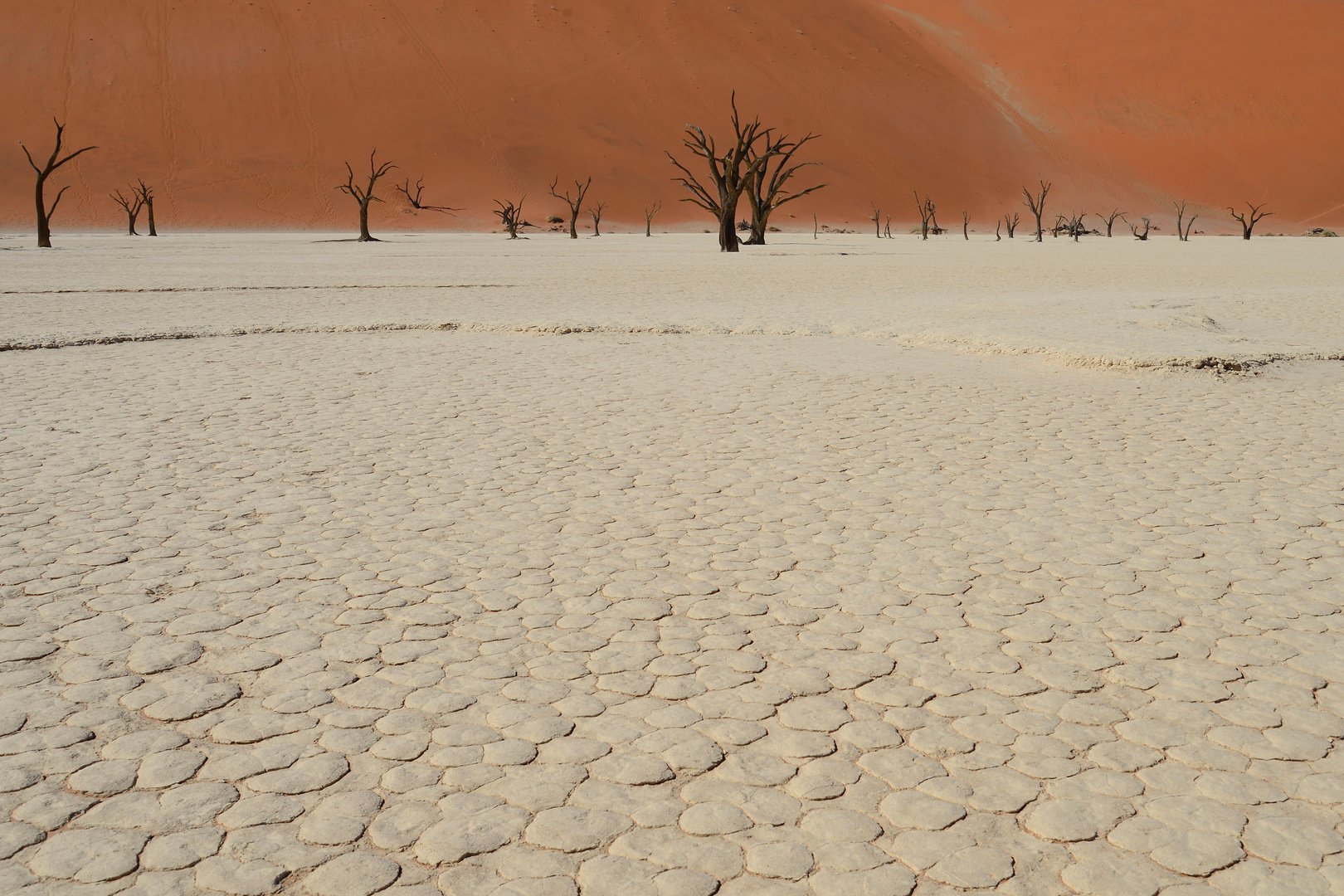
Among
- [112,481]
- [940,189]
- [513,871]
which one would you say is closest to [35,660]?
[513,871]

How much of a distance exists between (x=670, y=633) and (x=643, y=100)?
242 ft

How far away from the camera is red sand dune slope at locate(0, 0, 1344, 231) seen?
65.4 metres

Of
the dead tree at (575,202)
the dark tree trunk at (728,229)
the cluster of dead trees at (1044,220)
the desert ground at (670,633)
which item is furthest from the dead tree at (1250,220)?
the desert ground at (670,633)

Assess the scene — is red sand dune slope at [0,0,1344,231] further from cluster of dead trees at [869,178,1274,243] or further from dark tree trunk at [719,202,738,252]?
dark tree trunk at [719,202,738,252]

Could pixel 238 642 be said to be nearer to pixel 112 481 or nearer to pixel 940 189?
pixel 112 481

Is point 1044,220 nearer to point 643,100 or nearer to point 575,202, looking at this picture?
point 643,100

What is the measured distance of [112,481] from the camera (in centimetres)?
561

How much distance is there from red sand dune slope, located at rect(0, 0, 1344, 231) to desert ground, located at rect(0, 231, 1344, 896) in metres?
59.4

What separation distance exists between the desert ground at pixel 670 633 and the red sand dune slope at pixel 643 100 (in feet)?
195

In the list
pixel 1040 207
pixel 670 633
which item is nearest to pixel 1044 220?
pixel 1040 207

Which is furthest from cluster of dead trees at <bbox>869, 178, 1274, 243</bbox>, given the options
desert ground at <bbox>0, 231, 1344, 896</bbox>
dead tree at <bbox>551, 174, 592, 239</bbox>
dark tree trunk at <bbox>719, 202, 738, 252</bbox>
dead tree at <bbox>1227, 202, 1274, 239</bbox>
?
desert ground at <bbox>0, 231, 1344, 896</bbox>

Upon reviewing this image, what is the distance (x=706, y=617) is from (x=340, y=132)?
6897 cm

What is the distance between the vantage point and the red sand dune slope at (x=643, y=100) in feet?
215

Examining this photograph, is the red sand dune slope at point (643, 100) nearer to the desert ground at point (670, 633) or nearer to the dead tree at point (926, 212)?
the dead tree at point (926, 212)
